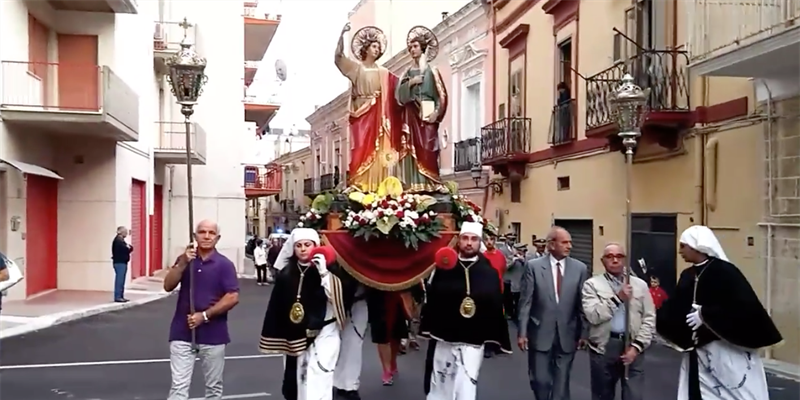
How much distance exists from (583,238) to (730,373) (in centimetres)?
1236

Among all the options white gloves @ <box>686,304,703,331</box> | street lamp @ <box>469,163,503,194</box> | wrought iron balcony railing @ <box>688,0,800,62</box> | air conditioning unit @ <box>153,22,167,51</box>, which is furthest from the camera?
air conditioning unit @ <box>153,22,167,51</box>

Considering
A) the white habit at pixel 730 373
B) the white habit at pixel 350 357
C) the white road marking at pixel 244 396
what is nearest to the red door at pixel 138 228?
the white road marking at pixel 244 396

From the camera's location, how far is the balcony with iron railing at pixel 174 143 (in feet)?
89.5

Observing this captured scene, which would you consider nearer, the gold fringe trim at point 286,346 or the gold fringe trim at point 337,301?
the gold fringe trim at point 286,346

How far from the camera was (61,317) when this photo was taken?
50.6 feet

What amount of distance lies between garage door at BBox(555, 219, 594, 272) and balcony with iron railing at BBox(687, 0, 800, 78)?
6.05 meters

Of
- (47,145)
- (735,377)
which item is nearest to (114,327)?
(47,145)

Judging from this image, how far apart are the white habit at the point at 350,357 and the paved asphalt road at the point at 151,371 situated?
630mm

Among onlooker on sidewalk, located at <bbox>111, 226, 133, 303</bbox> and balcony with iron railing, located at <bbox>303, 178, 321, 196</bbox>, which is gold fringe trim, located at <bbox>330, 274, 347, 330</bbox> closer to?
onlooker on sidewalk, located at <bbox>111, 226, 133, 303</bbox>

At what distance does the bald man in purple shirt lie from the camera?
22.8ft

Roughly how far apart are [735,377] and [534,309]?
6.42 ft

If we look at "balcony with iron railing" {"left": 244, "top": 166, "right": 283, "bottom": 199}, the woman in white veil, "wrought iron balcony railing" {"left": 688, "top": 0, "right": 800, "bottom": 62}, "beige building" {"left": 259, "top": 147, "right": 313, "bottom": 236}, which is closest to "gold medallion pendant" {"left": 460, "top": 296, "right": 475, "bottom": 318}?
the woman in white veil

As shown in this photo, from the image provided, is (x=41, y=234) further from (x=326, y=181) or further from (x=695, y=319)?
(x=326, y=181)

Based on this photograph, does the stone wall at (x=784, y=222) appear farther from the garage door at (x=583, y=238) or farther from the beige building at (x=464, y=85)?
the beige building at (x=464, y=85)
